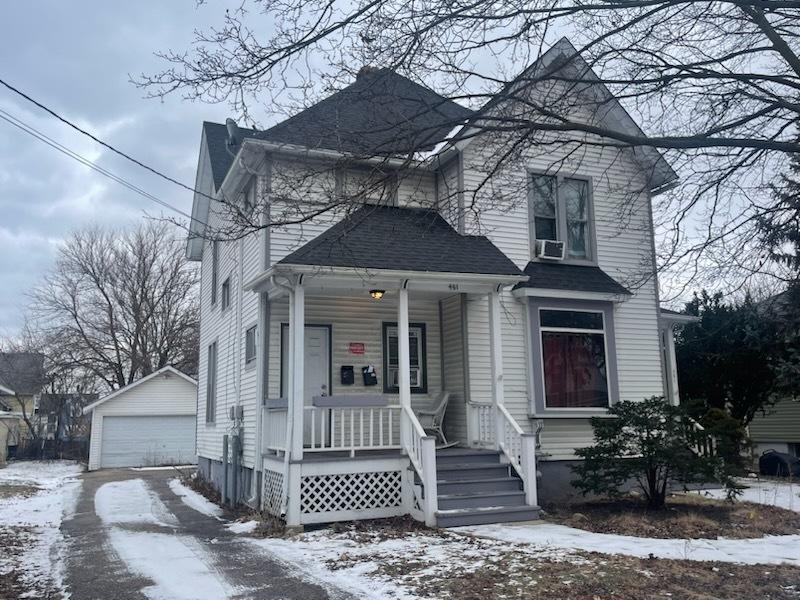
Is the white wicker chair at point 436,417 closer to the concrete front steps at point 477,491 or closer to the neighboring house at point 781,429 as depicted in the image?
the concrete front steps at point 477,491

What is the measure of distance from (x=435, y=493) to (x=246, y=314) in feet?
16.8

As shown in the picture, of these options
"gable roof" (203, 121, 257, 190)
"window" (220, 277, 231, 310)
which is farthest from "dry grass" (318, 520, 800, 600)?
"gable roof" (203, 121, 257, 190)

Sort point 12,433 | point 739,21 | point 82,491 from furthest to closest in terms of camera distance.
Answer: point 12,433
point 82,491
point 739,21

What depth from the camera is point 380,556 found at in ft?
23.3

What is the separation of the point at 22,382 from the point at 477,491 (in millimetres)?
39332

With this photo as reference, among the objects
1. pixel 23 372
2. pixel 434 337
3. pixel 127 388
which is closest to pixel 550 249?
pixel 434 337

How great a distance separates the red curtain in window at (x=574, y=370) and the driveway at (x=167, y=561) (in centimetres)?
569

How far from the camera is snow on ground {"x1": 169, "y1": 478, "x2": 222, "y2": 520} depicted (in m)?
11.9

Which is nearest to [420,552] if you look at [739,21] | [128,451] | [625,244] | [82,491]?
[739,21]

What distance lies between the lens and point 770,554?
6.81 metres

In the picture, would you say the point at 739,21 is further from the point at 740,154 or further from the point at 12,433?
the point at 12,433

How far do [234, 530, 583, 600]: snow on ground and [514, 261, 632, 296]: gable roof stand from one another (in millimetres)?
4965

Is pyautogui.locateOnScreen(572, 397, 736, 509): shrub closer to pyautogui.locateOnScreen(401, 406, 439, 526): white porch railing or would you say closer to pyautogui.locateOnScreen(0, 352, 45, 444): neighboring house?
pyautogui.locateOnScreen(401, 406, 439, 526): white porch railing

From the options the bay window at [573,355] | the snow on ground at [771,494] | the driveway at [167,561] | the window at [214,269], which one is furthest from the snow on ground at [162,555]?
the snow on ground at [771,494]
